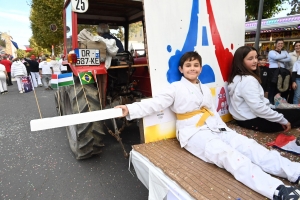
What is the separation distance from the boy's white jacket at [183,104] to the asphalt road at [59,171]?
924 mm

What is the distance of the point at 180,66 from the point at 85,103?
1.26 metres

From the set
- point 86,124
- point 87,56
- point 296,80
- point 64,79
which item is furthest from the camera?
point 296,80

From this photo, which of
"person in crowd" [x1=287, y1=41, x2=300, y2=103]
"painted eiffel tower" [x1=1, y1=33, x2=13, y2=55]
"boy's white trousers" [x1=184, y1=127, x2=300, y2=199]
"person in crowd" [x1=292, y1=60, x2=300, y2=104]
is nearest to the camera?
"boy's white trousers" [x1=184, y1=127, x2=300, y2=199]

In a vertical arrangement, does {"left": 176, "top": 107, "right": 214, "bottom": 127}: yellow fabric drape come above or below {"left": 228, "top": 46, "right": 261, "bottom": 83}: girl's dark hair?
below

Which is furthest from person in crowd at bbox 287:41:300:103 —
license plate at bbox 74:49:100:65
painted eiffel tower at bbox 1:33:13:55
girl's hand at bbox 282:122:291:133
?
painted eiffel tower at bbox 1:33:13:55

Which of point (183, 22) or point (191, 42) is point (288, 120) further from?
point (183, 22)

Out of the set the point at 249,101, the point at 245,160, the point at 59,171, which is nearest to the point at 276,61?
the point at 249,101

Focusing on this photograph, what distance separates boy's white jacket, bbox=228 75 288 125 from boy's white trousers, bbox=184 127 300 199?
564 mm

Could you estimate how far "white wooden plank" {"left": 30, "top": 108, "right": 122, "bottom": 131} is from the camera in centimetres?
151

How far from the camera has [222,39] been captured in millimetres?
2635

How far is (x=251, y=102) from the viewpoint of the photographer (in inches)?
91.1

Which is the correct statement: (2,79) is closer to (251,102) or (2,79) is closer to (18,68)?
(18,68)

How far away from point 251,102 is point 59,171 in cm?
263

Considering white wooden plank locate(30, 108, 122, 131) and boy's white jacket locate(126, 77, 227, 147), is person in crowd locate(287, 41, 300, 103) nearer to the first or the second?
boy's white jacket locate(126, 77, 227, 147)
